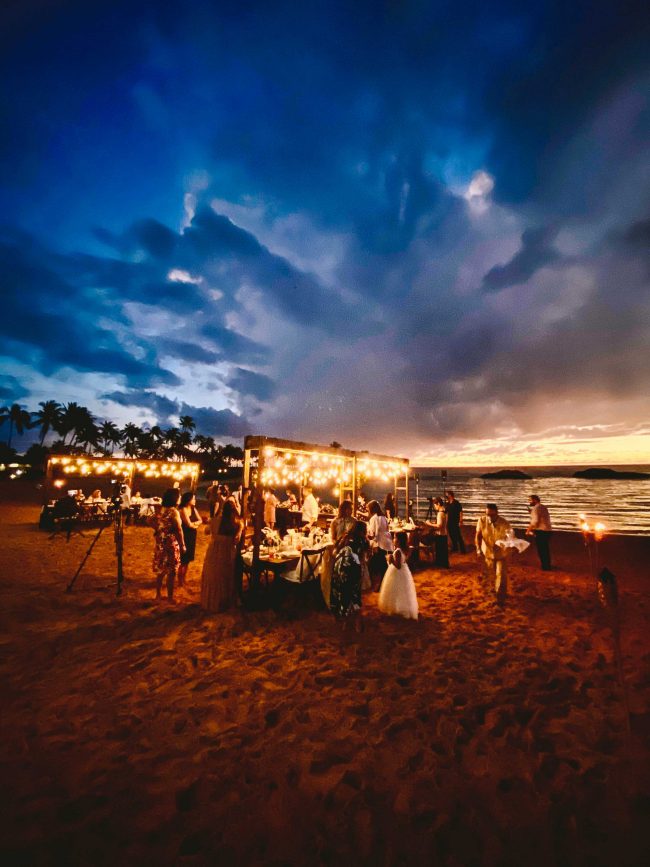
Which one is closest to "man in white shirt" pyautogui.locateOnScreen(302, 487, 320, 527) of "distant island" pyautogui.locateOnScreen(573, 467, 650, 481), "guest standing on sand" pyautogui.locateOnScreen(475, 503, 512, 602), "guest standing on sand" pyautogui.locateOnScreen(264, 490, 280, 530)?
"guest standing on sand" pyautogui.locateOnScreen(264, 490, 280, 530)

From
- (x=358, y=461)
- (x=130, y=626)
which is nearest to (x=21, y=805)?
(x=130, y=626)

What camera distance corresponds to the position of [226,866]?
238 cm

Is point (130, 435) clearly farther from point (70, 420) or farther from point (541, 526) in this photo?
point (541, 526)

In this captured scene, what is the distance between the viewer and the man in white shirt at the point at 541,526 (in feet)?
32.4

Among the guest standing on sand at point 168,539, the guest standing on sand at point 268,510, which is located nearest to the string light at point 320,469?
the guest standing on sand at point 268,510

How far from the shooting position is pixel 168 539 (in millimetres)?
7258

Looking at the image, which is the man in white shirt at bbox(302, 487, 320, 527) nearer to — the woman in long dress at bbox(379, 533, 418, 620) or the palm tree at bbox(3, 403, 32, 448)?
the woman in long dress at bbox(379, 533, 418, 620)

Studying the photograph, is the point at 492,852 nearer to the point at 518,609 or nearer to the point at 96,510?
the point at 518,609

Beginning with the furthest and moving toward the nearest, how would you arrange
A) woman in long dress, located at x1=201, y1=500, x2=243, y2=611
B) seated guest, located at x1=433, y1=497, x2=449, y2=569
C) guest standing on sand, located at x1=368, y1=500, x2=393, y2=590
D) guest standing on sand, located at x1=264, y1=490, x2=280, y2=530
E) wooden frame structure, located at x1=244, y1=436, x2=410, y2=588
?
guest standing on sand, located at x1=264, y1=490, x2=280, y2=530 → seated guest, located at x1=433, y1=497, x2=449, y2=569 → guest standing on sand, located at x1=368, y1=500, x2=393, y2=590 → wooden frame structure, located at x1=244, y1=436, x2=410, y2=588 → woman in long dress, located at x1=201, y1=500, x2=243, y2=611

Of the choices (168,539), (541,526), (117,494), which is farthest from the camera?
(117,494)

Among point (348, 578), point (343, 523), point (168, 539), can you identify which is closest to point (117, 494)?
point (168, 539)

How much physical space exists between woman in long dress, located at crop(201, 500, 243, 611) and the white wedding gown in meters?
3.07

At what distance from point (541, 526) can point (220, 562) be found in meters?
8.86

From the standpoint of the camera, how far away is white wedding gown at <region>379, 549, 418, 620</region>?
656cm
